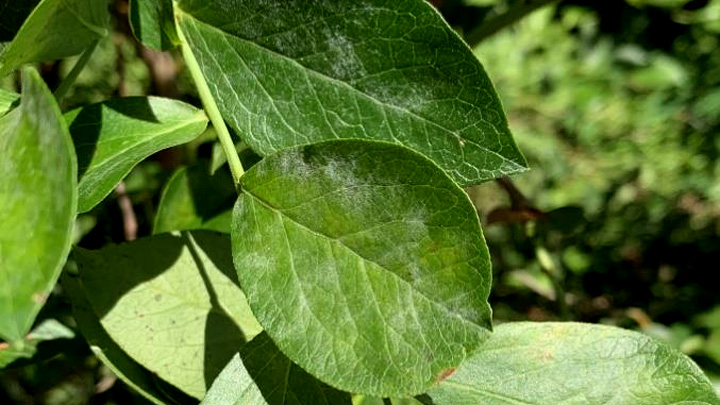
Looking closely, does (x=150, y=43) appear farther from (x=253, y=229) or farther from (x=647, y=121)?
(x=647, y=121)

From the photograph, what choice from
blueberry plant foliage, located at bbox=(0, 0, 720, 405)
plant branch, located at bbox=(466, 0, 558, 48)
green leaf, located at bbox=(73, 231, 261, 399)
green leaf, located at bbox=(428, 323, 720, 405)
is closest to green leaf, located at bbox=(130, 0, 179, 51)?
blueberry plant foliage, located at bbox=(0, 0, 720, 405)

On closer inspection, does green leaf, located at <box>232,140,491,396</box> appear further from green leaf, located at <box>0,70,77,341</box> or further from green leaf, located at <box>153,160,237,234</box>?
green leaf, located at <box>153,160,237,234</box>

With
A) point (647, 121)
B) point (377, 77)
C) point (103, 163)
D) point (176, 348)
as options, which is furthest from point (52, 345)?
point (647, 121)

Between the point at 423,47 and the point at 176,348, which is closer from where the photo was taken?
the point at 423,47

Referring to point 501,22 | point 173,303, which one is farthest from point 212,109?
point 501,22

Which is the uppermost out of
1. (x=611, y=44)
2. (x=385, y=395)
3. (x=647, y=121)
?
(x=385, y=395)

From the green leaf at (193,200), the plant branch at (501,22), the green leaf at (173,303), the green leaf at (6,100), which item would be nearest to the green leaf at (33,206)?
the green leaf at (6,100)
